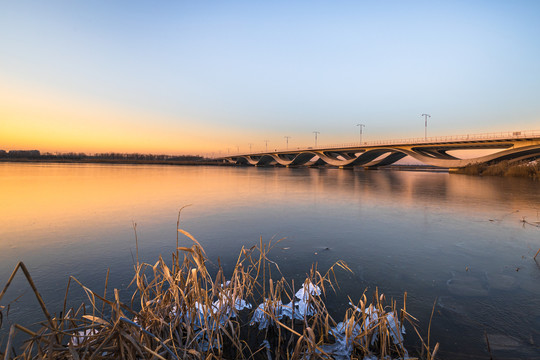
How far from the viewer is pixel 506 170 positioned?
125ft

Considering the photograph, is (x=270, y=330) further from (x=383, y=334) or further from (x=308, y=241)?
(x=308, y=241)

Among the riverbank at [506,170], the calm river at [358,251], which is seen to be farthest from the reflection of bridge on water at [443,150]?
the calm river at [358,251]

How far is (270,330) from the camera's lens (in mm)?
3053

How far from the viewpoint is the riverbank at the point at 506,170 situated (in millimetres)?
32625

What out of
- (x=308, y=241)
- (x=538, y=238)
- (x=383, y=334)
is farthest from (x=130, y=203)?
(x=538, y=238)

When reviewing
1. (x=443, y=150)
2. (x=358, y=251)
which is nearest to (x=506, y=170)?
(x=443, y=150)

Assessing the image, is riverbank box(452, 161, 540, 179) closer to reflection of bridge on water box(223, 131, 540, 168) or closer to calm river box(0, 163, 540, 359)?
reflection of bridge on water box(223, 131, 540, 168)

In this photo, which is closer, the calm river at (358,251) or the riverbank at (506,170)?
the calm river at (358,251)

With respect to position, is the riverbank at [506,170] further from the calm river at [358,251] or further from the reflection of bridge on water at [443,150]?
the calm river at [358,251]

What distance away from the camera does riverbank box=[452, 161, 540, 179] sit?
32.6m

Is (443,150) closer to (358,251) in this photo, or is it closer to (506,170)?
(506,170)

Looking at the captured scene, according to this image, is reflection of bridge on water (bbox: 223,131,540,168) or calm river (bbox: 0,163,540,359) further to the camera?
reflection of bridge on water (bbox: 223,131,540,168)

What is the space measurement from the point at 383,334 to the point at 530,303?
108 inches

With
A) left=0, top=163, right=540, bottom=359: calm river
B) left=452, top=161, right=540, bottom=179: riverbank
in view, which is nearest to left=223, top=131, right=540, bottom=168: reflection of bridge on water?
left=452, top=161, right=540, bottom=179: riverbank
